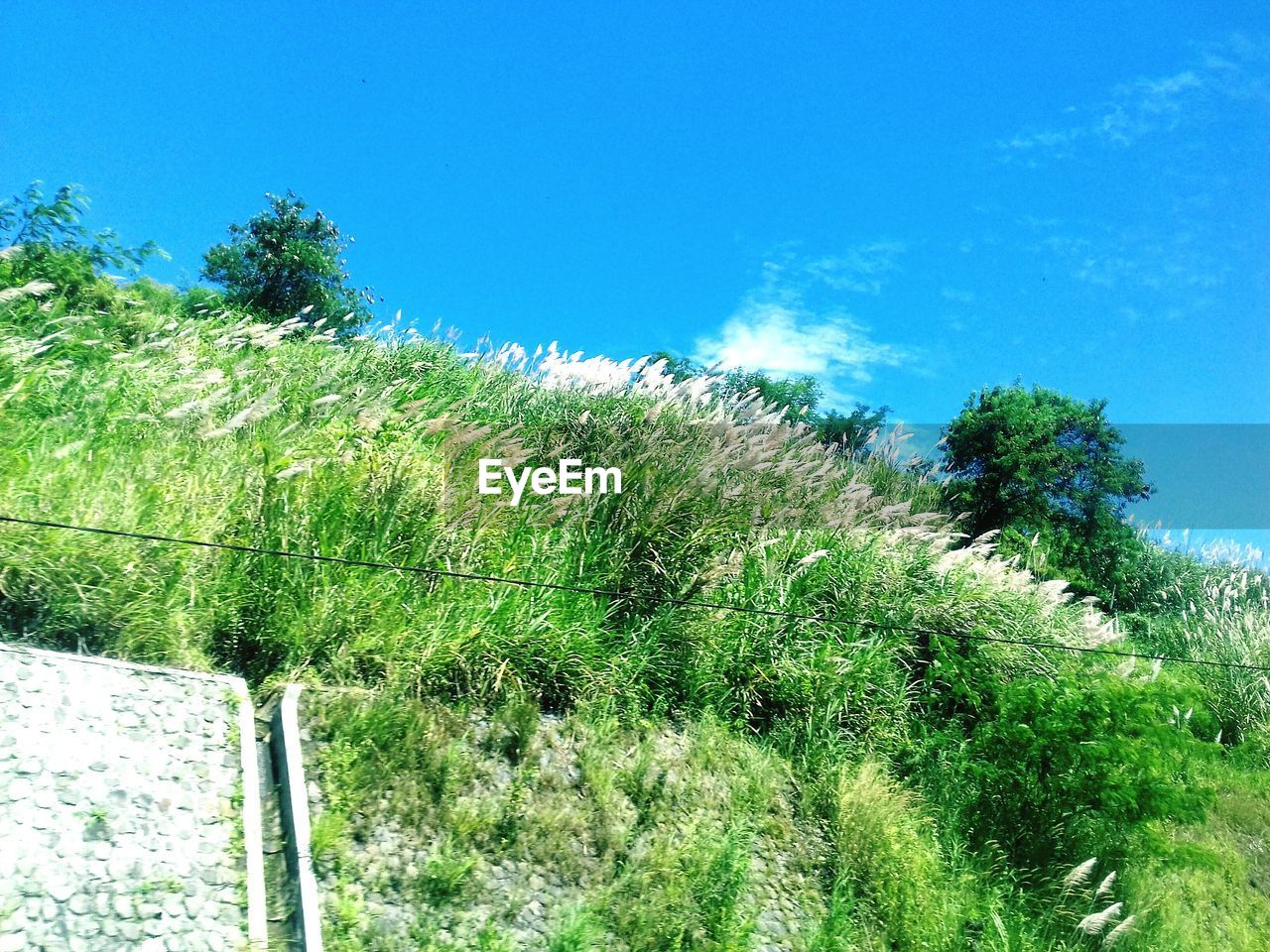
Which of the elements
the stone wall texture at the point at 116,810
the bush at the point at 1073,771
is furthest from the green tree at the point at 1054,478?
the stone wall texture at the point at 116,810

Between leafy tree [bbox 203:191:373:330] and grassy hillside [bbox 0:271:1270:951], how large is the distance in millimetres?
11140

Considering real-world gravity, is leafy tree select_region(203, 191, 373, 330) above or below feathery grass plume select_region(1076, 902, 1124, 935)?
above

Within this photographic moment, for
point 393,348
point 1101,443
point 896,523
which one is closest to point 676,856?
point 896,523

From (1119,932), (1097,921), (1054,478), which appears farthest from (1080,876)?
(1054,478)

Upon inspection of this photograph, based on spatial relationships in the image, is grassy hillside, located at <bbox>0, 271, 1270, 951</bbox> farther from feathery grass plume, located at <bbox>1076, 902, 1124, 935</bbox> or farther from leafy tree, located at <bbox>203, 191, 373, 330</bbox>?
leafy tree, located at <bbox>203, 191, 373, 330</bbox>

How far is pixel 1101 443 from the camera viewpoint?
49.6 ft

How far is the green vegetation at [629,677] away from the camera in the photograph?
4164mm

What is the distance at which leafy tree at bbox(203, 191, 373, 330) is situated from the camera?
731 inches

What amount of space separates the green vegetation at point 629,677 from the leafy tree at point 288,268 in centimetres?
1130

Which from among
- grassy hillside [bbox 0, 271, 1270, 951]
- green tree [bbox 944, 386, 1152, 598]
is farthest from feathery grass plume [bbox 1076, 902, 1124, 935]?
green tree [bbox 944, 386, 1152, 598]

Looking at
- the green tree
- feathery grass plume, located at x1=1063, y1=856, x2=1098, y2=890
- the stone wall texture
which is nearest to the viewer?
the stone wall texture

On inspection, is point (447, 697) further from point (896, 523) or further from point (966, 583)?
point (896, 523)

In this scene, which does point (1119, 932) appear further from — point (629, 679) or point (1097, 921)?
point (629, 679)

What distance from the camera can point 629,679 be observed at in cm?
530
